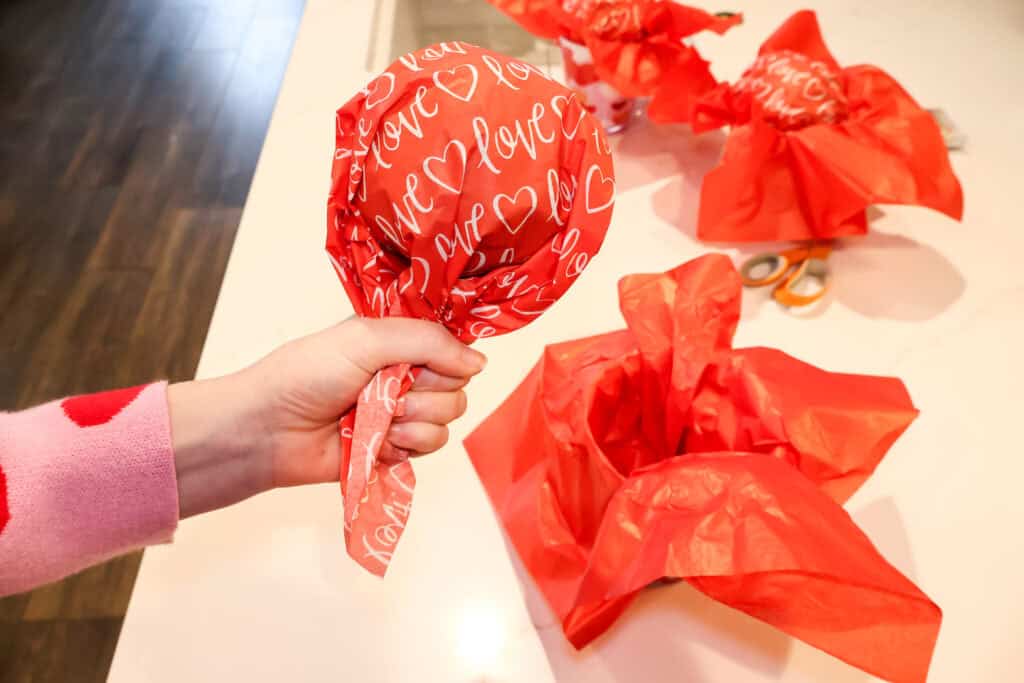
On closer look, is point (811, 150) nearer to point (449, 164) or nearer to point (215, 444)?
point (449, 164)

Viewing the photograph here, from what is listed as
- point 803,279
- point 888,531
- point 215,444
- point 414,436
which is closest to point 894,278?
point 803,279

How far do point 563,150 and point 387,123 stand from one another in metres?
0.10

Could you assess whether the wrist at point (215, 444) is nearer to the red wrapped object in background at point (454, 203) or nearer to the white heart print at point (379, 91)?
the red wrapped object in background at point (454, 203)

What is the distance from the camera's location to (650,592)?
0.48 m

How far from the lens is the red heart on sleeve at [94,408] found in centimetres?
46

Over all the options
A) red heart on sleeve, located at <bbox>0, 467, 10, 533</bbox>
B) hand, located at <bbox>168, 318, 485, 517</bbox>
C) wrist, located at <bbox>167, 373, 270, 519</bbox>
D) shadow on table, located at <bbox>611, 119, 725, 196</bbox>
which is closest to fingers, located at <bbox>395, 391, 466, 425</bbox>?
hand, located at <bbox>168, 318, 485, 517</bbox>

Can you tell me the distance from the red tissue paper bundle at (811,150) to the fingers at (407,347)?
13.6 inches

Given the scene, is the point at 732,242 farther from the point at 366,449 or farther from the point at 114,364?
the point at 114,364

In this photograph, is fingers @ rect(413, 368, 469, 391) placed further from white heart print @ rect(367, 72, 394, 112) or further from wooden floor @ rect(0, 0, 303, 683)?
wooden floor @ rect(0, 0, 303, 683)

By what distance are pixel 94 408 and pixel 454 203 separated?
0.30 m

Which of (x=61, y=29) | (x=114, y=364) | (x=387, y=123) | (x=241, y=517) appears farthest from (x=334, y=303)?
→ (x=61, y=29)

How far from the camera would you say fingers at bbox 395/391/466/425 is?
462mm

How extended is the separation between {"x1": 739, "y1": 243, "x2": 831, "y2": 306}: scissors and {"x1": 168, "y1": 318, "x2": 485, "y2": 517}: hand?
33 centimetres

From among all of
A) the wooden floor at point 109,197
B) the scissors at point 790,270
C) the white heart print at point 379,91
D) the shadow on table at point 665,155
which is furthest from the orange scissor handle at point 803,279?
the wooden floor at point 109,197
